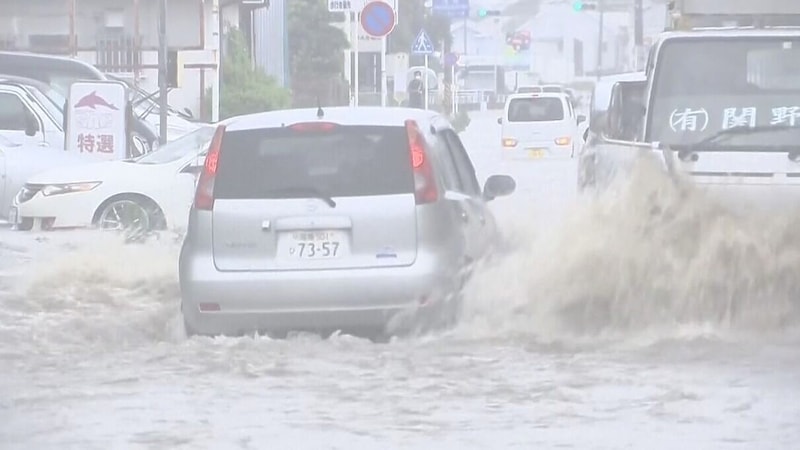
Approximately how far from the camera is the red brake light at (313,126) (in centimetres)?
1048

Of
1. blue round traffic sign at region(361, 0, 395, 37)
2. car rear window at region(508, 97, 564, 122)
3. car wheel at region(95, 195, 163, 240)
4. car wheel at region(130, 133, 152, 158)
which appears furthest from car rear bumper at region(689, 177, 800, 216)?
car rear window at region(508, 97, 564, 122)

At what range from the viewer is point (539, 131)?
38.7 metres

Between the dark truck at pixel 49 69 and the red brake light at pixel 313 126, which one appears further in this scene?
the dark truck at pixel 49 69

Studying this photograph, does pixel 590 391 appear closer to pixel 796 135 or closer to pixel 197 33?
pixel 796 135

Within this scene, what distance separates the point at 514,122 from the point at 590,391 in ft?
99.5

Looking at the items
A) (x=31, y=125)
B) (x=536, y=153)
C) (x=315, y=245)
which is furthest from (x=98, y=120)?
(x=536, y=153)

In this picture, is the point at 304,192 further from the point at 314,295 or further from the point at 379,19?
the point at 379,19

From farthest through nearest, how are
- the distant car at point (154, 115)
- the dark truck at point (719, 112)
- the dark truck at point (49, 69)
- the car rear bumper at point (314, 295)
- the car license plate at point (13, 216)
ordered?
the dark truck at point (49, 69)
the distant car at point (154, 115)
the car license plate at point (13, 216)
the dark truck at point (719, 112)
the car rear bumper at point (314, 295)

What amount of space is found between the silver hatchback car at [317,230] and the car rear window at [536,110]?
2920cm

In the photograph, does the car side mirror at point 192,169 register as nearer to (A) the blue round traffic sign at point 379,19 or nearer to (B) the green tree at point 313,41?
(A) the blue round traffic sign at point 379,19

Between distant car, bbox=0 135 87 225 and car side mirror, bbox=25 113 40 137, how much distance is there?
6.75 feet

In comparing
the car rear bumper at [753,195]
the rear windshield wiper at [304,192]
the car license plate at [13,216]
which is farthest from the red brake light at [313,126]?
the car license plate at [13,216]

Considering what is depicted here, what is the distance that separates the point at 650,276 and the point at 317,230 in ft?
7.49

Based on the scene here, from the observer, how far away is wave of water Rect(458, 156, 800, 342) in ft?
36.2
